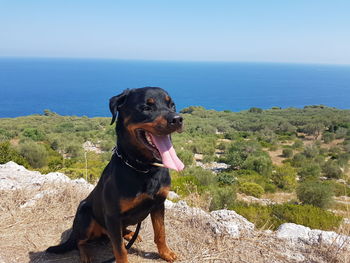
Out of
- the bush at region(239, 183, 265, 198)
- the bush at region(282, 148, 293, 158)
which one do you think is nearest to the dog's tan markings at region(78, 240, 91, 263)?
the bush at region(239, 183, 265, 198)

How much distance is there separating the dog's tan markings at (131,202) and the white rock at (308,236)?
7.12ft

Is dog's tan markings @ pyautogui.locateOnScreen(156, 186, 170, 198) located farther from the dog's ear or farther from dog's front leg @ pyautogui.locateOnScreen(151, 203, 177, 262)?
the dog's ear

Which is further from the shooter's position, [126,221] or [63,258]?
[63,258]

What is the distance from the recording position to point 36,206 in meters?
4.05

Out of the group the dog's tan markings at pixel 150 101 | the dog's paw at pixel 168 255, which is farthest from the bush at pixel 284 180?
the dog's tan markings at pixel 150 101

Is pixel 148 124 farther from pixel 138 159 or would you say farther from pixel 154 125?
pixel 138 159

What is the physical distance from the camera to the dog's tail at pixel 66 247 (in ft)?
9.91

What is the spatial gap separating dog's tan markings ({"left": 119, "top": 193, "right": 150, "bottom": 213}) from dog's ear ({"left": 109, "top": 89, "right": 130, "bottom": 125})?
71 cm

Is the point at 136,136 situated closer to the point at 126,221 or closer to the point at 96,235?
the point at 126,221

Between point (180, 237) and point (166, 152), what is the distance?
1.70 meters

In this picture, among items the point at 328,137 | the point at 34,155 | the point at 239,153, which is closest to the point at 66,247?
the point at 34,155

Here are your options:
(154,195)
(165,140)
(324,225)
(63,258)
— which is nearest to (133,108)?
(165,140)

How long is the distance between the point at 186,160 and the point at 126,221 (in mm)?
13544

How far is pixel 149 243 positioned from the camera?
337cm
